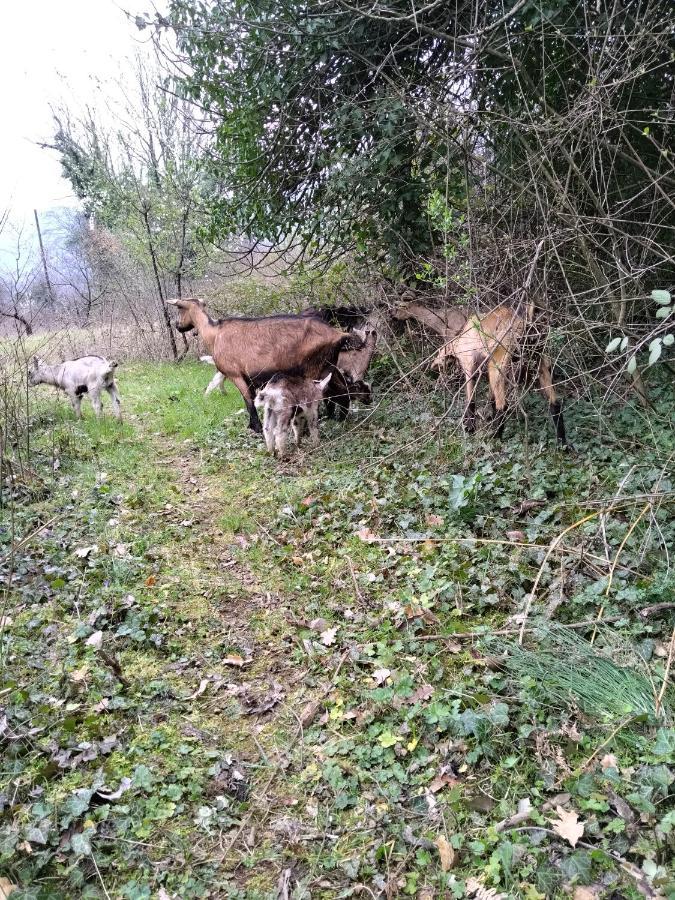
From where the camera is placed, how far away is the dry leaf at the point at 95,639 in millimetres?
3888

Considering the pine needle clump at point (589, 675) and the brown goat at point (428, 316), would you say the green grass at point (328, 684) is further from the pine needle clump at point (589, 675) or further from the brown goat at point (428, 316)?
the brown goat at point (428, 316)

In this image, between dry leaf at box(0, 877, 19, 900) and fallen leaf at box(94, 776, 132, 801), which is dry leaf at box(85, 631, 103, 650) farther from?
dry leaf at box(0, 877, 19, 900)

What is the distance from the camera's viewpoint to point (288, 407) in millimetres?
7273

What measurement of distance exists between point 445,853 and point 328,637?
1.65m

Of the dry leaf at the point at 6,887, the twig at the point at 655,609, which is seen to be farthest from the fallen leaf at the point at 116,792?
the twig at the point at 655,609

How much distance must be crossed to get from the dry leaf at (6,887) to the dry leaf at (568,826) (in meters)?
2.19

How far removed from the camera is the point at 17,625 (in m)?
4.16

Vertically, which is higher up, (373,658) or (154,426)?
(154,426)

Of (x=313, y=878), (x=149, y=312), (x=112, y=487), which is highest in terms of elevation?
(x=149, y=312)

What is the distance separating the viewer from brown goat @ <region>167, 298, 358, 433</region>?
7844mm

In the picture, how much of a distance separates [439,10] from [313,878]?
7464mm

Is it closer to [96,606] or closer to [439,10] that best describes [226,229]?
[439,10]

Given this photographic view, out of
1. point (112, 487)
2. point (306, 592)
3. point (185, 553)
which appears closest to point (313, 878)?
point (306, 592)

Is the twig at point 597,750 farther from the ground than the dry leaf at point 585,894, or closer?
farther from the ground
